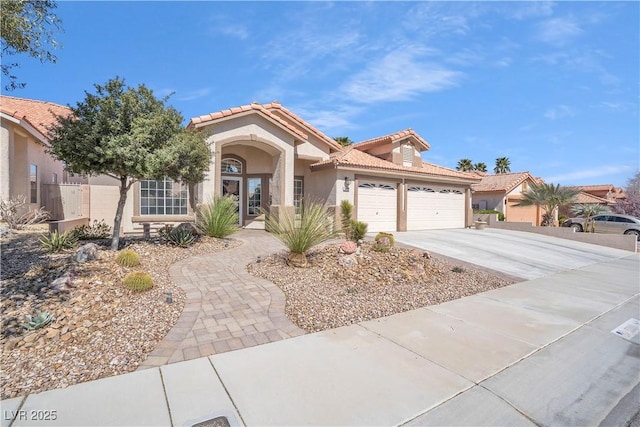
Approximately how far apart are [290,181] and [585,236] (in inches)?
710

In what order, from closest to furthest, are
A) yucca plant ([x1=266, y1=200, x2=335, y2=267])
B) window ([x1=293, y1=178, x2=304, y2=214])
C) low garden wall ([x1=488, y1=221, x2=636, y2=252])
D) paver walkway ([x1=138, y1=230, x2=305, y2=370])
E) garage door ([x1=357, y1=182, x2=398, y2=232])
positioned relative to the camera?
paver walkway ([x1=138, y1=230, x2=305, y2=370])
yucca plant ([x1=266, y1=200, x2=335, y2=267])
low garden wall ([x1=488, y1=221, x2=636, y2=252])
garage door ([x1=357, y1=182, x2=398, y2=232])
window ([x1=293, y1=178, x2=304, y2=214])

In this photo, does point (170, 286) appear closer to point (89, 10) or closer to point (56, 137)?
point (56, 137)

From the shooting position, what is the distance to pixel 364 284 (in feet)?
24.2

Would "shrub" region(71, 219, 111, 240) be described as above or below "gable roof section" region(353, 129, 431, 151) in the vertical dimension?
below

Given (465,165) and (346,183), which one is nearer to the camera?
(346,183)

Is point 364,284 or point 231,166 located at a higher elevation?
point 231,166

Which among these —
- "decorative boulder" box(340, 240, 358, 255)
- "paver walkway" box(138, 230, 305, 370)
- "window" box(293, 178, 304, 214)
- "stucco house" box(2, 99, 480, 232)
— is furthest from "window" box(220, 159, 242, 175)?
"decorative boulder" box(340, 240, 358, 255)

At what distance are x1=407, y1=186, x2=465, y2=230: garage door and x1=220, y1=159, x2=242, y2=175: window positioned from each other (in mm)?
10389

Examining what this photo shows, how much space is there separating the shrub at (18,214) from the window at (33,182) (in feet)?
7.12

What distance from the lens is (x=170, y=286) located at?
654 centimetres

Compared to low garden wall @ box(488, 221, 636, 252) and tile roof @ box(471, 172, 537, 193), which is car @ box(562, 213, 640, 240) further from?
tile roof @ box(471, 172, 537, 193)

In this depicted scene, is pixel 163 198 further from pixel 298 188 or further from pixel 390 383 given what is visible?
pixel 390 383

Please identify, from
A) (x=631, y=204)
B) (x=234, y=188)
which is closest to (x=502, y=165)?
(x=631, y=204)

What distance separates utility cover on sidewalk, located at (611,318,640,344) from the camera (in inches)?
209
